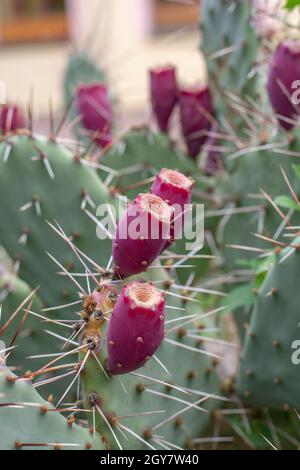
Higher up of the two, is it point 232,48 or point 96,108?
point 232,48

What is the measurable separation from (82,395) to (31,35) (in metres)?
8.85

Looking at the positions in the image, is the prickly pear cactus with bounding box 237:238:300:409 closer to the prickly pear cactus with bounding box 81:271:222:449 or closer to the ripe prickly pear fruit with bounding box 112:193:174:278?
the prickly pear cactus with bounding box 81:271:222:449

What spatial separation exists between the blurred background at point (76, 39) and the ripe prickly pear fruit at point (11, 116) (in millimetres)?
6730

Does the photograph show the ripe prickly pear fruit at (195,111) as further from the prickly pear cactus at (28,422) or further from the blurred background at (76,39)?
the blurred background at (76,39)

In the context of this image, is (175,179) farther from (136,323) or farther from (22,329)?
(22,329)

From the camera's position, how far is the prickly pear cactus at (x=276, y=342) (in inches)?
58.4

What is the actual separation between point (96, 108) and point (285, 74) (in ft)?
2.08

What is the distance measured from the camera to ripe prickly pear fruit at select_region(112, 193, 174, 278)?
1192 millimetres

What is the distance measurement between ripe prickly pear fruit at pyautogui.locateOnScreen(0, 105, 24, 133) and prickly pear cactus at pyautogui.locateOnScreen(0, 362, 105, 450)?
1.11 meters

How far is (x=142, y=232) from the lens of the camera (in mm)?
1213

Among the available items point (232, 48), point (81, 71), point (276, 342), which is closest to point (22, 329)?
point (276, 342)

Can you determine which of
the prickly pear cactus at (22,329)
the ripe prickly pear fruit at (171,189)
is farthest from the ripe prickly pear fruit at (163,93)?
the ripe prickly pear fruit at (171,189)
